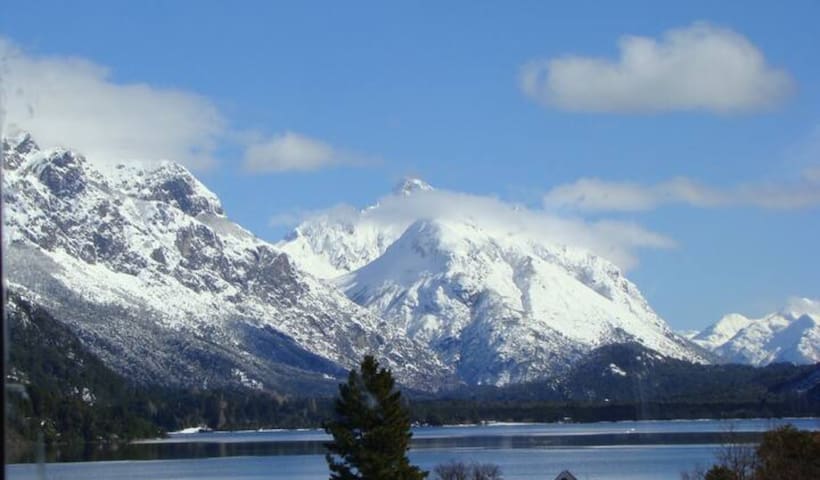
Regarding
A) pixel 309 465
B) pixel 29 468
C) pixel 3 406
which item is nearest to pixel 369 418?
pixel 3 406

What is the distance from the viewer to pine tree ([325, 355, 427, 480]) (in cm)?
5266

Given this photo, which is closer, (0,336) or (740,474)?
(0,336)

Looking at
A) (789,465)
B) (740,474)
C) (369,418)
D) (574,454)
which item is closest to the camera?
(369,418)

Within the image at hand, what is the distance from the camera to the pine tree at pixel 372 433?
52.7m

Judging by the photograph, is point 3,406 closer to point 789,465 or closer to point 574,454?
point 789,465

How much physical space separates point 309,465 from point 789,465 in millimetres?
129156

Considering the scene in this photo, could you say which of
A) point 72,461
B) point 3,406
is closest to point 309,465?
point 72,461

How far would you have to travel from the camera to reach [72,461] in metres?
190

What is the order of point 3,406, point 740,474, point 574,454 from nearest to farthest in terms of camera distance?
point 3,406
point 740,474
point 574,454

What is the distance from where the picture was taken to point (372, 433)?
175 ft

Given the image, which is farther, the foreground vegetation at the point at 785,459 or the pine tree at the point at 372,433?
the foreground vegetation at the point at 785,459

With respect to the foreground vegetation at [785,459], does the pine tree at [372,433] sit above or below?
above

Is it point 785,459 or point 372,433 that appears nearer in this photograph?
point 372,433

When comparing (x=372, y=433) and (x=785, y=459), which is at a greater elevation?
(x=372, y=433)
